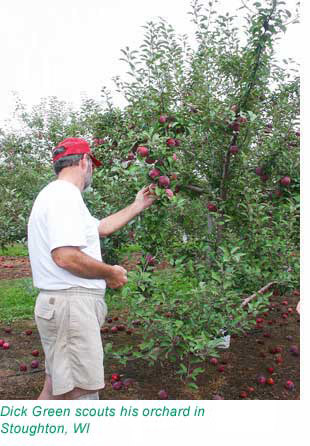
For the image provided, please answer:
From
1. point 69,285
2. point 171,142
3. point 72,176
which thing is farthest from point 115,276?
point 171,142

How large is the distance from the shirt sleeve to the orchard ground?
5.42 ft

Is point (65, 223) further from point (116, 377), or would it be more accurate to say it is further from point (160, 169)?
point (116, 377)

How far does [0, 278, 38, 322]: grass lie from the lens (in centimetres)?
553

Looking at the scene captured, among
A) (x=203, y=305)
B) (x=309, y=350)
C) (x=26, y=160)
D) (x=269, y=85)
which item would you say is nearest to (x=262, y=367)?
(x=309, y=350)

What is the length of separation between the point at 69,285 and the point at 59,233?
29 centimetres

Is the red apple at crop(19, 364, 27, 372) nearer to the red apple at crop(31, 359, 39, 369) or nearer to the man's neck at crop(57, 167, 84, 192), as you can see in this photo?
the red apple at crop(31, 359, 39, 369)

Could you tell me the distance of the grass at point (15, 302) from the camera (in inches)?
218

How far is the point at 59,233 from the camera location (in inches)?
90.0

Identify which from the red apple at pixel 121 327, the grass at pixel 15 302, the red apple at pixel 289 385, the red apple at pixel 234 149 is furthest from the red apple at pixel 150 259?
the grass at pixel 15 302

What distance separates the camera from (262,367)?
402 cm

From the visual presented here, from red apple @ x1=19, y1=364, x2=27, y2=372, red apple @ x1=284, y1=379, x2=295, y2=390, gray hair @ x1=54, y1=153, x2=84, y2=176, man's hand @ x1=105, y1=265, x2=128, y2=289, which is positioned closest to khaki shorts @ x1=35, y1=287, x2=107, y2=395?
man's hand @ x1=105, y1=265, x2=128, y2=289

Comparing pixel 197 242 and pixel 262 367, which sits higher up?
pixel 197 242
